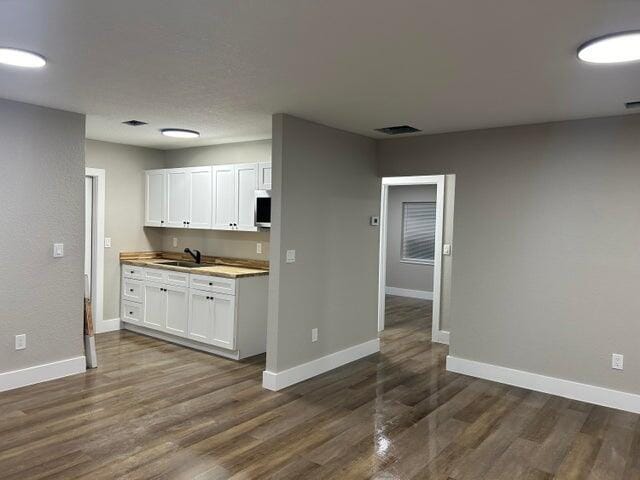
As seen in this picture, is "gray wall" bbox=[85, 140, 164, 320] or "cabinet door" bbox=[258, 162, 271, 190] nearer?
"cabinet door" bbox=[258, 162, 271, 190]

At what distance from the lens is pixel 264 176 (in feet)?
16.9

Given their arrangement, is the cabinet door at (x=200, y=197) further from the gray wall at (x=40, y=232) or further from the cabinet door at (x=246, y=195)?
the gray wall at (x=40, y=232)

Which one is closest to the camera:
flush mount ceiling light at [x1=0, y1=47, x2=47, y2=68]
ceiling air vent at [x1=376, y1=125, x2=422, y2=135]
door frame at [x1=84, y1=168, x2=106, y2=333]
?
flush mount ceiling light at [x1=0, y1=47, x2=47, y2=68]

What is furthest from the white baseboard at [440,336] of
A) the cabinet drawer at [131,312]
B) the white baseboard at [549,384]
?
the cabinet drawer at [131,312]

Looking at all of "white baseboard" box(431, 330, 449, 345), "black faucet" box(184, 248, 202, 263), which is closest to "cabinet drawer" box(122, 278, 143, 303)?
"black faucet" box(184, 248, 202, 263)

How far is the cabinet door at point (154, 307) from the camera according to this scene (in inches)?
220

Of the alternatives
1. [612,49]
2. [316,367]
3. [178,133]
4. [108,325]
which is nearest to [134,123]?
[178,133]

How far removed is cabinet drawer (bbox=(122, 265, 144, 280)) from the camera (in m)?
5.85

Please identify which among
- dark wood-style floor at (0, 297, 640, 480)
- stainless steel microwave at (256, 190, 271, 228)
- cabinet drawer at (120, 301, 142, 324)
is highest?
stainless steel microwave at (256, 190, 271, 228)

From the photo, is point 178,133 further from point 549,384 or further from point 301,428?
point 549,384

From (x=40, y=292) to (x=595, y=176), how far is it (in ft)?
15.7

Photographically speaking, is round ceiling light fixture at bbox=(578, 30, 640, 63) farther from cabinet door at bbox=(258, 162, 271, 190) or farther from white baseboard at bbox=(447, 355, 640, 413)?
A: cabinet door at bbox=(258, 162, 271, 190)

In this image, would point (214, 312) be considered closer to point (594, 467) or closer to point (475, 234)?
point (475, 234)

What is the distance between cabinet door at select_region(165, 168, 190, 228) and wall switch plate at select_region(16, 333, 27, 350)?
232 cm
